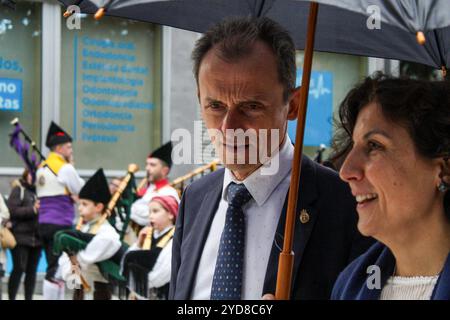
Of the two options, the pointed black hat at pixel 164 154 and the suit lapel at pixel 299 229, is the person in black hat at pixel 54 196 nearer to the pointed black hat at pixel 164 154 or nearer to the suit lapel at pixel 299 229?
the pointed black hat at pixel 164 154

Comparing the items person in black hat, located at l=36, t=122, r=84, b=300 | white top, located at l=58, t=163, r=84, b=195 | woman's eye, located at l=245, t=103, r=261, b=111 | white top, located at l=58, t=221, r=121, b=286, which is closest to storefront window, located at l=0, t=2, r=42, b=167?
person in black hat, located at l=36, t=122, r=84, b=300

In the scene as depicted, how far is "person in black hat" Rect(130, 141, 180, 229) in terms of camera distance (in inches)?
398

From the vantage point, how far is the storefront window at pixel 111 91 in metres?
14.4

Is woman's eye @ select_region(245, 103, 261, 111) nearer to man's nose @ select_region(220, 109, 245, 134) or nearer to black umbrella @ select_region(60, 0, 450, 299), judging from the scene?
man's nose @ select_region(220, 109, 245, 134)

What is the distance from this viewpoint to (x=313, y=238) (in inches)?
121

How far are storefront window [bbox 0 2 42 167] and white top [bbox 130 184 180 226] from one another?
389cm

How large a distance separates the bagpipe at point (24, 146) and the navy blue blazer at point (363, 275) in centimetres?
1011

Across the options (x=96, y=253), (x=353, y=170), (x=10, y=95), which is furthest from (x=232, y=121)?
(x=10, y=95)

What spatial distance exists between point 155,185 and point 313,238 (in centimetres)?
772

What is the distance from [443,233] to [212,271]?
900 millimetres

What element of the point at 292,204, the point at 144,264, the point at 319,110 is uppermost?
the point at 319,110

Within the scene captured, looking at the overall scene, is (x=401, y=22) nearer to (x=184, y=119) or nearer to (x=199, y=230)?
(x=199, y=230)

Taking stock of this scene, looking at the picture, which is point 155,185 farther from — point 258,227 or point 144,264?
point 258,227

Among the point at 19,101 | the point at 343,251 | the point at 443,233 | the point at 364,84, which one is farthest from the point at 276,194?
the point at 19,101
